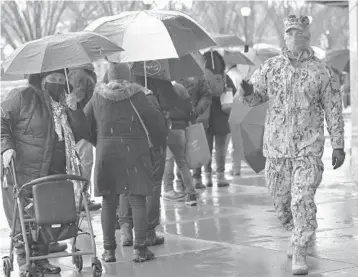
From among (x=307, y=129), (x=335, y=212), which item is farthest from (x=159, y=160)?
(x=335, y=212)

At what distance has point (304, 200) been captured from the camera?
775 centimetres

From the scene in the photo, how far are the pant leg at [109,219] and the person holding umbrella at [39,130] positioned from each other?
518 millimetres

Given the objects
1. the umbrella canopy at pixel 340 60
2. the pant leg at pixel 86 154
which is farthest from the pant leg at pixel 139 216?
the umbrella canopy at pixel 340 60

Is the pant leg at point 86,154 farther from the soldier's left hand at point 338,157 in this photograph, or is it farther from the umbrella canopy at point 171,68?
the soldier's left hand at point 338,157

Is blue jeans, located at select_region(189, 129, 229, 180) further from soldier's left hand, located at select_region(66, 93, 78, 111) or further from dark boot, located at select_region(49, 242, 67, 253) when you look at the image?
soldier's left hand, located at select_region(66, 93, 78, 111)

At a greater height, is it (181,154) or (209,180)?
(181,154)

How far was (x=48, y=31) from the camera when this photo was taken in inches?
1639

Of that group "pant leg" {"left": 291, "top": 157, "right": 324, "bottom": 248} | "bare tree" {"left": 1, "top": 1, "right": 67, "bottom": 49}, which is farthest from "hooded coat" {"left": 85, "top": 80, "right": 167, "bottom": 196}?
"bare tree" {"left": 1, "top": 1, "right": 67, "bottom": 49}

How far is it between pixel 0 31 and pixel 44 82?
3283 centimetres

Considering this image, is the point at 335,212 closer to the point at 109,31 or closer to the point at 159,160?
the point at 159,160

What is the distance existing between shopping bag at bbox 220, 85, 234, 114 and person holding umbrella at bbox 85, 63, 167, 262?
523cm

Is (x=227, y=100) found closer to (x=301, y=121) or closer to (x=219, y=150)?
(x=219, y=150)

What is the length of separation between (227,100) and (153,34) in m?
4.54

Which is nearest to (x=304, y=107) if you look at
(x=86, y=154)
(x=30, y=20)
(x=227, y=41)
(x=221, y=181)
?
(x=86, y=154)
